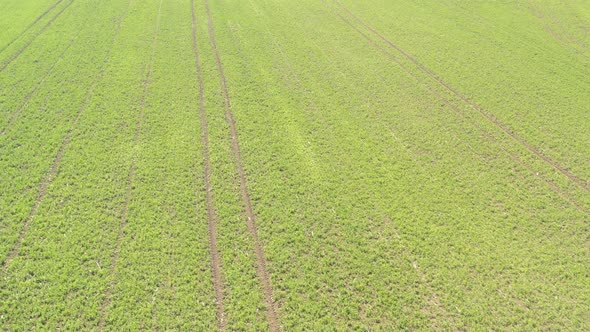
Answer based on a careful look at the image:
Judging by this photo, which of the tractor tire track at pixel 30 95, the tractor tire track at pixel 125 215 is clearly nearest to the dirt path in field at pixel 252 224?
the tractor tire track at pixel 125 215

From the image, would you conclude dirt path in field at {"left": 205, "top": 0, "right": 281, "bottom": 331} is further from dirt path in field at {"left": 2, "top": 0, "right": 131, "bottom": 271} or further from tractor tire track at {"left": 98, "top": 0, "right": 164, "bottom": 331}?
dirt path in field at {"left": 2, "top": 0, "right": 131, "bottom": 271}

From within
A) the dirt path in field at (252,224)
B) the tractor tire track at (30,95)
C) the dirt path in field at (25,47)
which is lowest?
the dirt path in field at (252,224)

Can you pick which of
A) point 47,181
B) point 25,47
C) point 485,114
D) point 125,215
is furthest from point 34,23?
point 485,114

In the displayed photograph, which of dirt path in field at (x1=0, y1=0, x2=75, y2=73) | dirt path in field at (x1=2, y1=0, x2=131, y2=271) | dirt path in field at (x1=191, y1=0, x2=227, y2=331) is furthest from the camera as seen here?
dirt path in field at (x1=0, y1=0, x2=75, y2=73)

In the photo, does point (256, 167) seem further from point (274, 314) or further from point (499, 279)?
A: point (499, 279)

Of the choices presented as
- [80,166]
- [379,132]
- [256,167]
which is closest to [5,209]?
[80,166]

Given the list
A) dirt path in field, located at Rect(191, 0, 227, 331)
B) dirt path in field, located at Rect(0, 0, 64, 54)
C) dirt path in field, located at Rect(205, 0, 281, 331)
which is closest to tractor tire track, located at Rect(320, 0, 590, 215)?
dirt path in field, located at Rect(205, 0, 281, 331)

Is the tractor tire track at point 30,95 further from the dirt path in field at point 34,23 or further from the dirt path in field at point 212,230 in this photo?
the dirt path in field at point 212,230

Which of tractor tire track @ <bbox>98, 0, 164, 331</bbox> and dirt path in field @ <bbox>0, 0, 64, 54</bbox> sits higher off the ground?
dirt path in field @ <bbox>0, 0, 64, 54</bbox>

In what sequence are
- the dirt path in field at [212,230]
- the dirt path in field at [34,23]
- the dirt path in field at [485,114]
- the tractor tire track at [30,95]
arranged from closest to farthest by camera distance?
the dirt path in field at [212,230] < the dirt path in field at [485,114] < the tractor tire track at [30,95] < the dirt path in field at [34,23]

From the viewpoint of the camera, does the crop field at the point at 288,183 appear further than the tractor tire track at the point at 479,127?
No
